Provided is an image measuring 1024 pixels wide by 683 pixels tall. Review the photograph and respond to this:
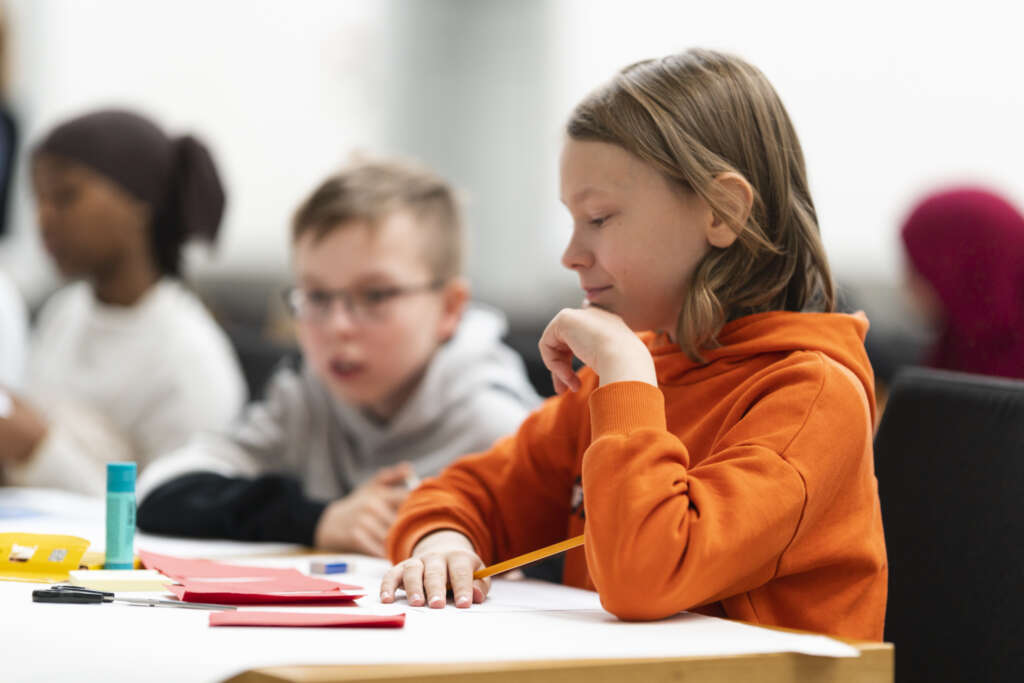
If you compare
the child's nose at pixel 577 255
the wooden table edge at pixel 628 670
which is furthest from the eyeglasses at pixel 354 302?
the wooden table edge at pixel 628 670

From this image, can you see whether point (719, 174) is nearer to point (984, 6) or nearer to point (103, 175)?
point (103, 175)

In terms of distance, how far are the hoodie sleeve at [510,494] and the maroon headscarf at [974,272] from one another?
122 centimetres

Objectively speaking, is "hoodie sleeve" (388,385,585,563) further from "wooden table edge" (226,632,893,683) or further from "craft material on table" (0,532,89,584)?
"wooden table edge" (226,632,893,683)

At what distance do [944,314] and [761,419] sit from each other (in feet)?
5.09

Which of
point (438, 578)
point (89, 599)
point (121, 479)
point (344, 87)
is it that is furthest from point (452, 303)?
point (344, 87)

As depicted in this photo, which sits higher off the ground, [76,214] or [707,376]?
[76,214]

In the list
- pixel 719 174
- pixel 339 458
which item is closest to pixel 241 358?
pixel 339 458

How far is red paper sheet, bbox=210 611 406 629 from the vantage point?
2.93ft

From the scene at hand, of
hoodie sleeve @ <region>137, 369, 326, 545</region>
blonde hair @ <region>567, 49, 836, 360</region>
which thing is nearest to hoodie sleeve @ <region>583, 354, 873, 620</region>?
blonde hair @ <region>567, 49, 836, 360</region>

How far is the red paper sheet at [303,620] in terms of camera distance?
35.1 inches

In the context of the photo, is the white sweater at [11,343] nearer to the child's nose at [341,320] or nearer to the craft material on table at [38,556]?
the child's nose at [341,320]

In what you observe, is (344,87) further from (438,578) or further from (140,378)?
(438,578)

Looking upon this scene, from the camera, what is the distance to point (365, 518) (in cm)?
148

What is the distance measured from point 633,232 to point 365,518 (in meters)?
0.57
